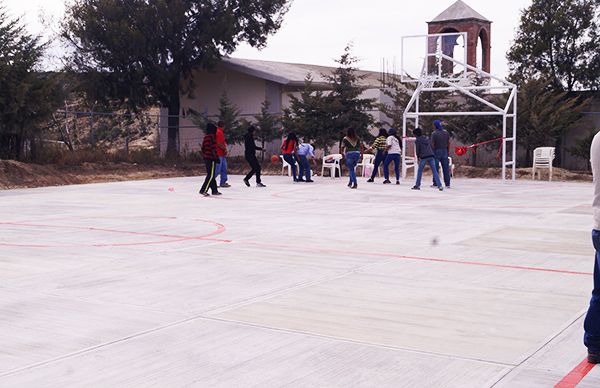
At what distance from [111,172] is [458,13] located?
1717cm

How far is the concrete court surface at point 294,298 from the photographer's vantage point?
5844 millimetres

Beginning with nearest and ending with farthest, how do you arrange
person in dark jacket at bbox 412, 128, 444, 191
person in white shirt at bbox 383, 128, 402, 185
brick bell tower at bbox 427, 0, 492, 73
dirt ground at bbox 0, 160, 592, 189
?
person in dark jacket at bbox 412, 128, 444, 191
person in white shirt at bbox 383, 128, 402, 185
dirt ground at bbox 0, 160, 592, 189
brick bell tower at bbox 427, 0, 492, 73

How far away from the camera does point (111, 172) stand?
97.1ft

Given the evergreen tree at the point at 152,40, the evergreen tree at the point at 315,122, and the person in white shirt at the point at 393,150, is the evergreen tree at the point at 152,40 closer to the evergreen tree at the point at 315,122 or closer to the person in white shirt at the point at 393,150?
the evergreen tree at the point at 315,122

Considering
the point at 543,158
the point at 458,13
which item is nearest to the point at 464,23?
the point at 458,13

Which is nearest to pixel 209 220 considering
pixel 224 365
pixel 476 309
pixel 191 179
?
pixel 476 309

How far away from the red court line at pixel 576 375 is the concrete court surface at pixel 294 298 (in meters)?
0.04

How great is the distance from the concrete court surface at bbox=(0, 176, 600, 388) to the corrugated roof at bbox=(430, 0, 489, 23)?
22112 mm

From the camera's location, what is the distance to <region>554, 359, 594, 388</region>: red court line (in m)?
5.54

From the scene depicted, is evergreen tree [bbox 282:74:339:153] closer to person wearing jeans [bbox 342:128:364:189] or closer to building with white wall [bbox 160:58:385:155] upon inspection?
building with white wall [bbox 160:58:385:155]

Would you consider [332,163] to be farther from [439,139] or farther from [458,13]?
[458,13]

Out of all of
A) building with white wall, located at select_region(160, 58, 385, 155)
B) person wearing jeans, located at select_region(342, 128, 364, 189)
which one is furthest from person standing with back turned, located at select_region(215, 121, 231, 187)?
building with white wall, located at select_region(160, 58, 385, 155)

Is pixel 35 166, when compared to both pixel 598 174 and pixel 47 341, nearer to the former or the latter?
pixel 47 341

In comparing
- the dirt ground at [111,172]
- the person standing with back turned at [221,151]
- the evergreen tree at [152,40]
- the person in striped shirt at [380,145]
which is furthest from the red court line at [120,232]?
the evergreen tree at [152,40]
